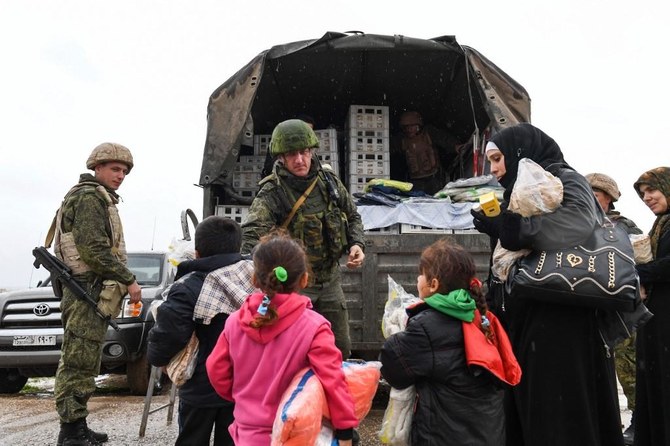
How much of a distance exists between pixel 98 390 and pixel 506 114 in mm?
5902

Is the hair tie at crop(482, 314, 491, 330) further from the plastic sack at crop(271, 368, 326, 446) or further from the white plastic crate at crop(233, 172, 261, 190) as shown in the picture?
the white plastic crate at crop(233, 172, 261, 190)

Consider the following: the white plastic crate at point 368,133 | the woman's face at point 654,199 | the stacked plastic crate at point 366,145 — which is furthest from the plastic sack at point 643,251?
the white plastic crate at point 368,133

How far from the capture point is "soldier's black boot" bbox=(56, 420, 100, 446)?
3.78m

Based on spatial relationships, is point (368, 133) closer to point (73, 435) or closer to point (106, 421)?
point (106, 421)

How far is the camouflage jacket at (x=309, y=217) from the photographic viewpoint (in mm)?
3625

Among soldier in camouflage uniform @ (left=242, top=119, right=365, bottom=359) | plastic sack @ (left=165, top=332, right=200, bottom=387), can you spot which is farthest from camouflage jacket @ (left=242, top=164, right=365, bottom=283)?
plastic sack @ (left=165, top=332, right=200, bottom=387)

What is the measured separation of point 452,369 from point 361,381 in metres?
0.36

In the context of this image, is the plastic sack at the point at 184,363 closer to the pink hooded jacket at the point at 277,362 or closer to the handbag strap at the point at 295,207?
the pink hooded jacket at the point at 277,362

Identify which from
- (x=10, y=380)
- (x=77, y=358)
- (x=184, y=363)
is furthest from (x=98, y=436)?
(x=10, y=380)

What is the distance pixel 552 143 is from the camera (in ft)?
9.69

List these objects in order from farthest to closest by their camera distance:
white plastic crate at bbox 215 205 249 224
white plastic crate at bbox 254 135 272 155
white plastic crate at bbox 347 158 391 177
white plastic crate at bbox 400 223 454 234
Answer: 1. white plastic crate at bbox 254 135 272 155
2. white plastic crate at bbox 347 158 391 177
3. white plastic crate at bbox 215 205 249 224
4. white plastic crate at bbox 400 223 454 234

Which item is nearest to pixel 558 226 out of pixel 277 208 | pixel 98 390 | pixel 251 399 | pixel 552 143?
pixel 552 143

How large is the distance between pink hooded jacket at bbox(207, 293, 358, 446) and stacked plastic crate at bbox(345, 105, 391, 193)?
15.3 feet

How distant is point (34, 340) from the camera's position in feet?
20.6
